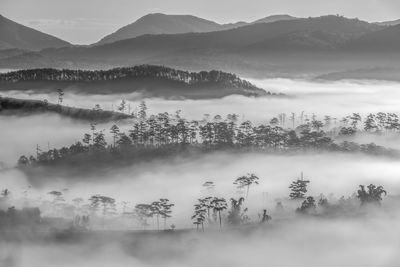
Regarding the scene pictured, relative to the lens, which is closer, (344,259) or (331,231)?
(344,259)

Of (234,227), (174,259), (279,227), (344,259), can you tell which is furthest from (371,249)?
(174,259)

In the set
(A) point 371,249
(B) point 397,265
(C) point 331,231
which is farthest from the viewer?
(C) point 331,231

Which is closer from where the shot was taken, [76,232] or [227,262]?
[227,262]

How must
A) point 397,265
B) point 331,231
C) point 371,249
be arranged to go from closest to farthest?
point 397,265
point 371,249
point 331,231

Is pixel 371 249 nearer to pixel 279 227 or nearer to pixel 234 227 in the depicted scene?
pixel 279 227

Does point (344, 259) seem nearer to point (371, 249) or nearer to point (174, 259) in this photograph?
point (371, 249)

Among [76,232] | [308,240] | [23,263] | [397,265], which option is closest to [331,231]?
[308,240]

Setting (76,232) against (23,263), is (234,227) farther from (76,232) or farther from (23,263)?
(23,263)
